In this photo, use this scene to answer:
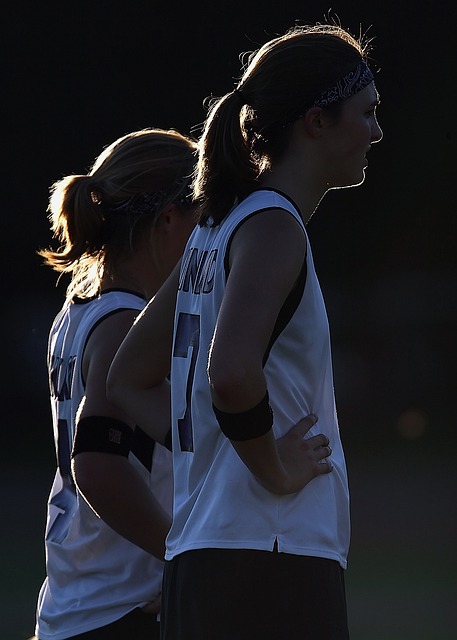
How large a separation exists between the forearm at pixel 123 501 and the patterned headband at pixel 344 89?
85cm

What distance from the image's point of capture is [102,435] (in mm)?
2594

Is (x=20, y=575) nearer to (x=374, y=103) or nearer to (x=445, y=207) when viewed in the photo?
(x=374, y=103)

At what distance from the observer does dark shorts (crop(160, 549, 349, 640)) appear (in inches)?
78.6

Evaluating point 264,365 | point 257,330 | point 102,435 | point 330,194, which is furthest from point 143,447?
point 330,194

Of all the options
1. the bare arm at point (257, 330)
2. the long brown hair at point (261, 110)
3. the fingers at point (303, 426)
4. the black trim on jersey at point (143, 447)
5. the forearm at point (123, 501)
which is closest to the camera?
the bare arm at point (257, 330)

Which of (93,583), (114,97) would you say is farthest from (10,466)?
(93,583)

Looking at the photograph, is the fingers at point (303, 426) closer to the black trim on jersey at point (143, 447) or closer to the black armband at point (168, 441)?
the black armband at point (168, 441)

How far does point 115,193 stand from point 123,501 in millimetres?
764

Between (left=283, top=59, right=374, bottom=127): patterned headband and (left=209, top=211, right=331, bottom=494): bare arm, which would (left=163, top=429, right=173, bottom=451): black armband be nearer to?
(left=209, top=211, right=331, bottom=494): bare arm

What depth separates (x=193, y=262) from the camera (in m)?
2.24

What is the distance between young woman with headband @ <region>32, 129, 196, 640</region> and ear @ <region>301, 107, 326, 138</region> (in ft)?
2.23

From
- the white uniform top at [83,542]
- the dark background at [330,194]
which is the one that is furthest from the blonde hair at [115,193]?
the dark background at [330,194]

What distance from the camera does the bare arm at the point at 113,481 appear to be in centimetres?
255

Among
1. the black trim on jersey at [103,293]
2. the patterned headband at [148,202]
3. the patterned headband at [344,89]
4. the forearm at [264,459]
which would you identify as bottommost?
the forearm at [264,459]
